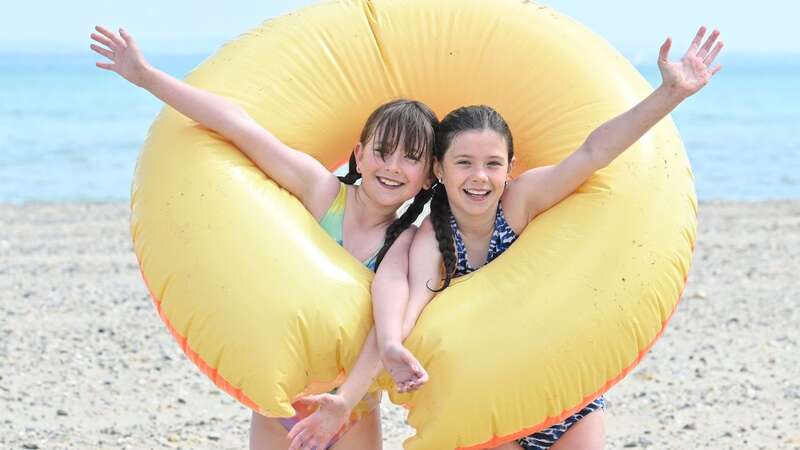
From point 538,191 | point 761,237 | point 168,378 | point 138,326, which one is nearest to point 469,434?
point 538,191

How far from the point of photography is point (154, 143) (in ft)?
10.7

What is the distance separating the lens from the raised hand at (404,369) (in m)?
2.75

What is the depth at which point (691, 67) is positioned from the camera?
111 inches

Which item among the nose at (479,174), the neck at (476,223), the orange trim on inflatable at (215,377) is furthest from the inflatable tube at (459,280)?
the nose at (479,174)

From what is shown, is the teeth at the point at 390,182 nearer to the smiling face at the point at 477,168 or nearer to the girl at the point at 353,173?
the girl at the point at 353,173

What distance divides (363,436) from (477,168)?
2.79 feet

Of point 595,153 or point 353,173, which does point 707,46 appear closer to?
point 595,153

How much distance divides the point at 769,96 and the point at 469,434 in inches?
1376

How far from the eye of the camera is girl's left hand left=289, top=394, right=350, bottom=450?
2.83 metres

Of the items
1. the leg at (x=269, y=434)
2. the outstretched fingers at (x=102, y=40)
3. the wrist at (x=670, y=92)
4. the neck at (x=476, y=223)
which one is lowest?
the leg at (x=269, y=434)

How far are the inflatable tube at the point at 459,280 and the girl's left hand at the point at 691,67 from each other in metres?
0.33

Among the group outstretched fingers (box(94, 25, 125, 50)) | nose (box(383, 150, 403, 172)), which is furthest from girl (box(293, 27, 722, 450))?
outstretched fingers (box(94, 25, 125, 50))

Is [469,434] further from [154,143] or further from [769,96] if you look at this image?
[769,96]

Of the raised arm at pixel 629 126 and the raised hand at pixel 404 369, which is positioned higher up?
the raised arm at pixel 629 126
